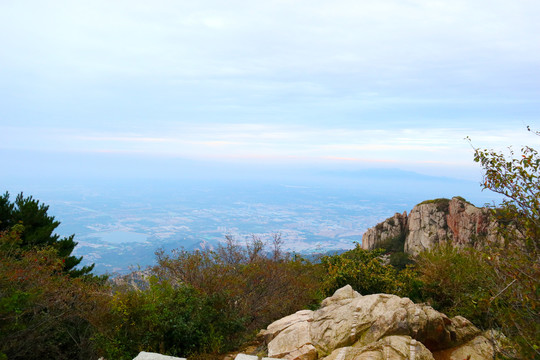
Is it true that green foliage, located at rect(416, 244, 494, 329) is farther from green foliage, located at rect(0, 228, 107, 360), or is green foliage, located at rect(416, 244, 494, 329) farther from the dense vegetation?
green foliage, located at rect(0, 228, 107, 360)

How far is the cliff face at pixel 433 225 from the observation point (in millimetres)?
26859

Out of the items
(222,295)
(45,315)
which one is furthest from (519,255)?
(45,315)

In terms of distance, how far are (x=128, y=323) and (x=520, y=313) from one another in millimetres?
7167

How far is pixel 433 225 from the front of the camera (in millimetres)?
30953

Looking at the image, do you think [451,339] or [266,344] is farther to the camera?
[266,344]

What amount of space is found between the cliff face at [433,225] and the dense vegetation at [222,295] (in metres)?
19.1

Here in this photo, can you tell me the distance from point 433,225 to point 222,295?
93.6 feet

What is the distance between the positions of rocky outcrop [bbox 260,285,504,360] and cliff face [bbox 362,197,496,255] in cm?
2159

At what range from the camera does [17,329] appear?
7.64 meters

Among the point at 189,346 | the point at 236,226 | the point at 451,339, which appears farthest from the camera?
the point at 236,226

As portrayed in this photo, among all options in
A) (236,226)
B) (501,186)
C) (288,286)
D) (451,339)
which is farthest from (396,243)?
(236,226)

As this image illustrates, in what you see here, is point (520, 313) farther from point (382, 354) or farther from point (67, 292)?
point (67, 292)

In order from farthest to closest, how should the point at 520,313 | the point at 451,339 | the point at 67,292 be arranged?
the point at 67,292 → the point at 451,339 → the point at 520,313

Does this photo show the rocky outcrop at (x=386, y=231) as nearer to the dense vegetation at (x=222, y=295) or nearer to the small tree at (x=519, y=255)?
the dense vegetation at (x=222, y=295)
